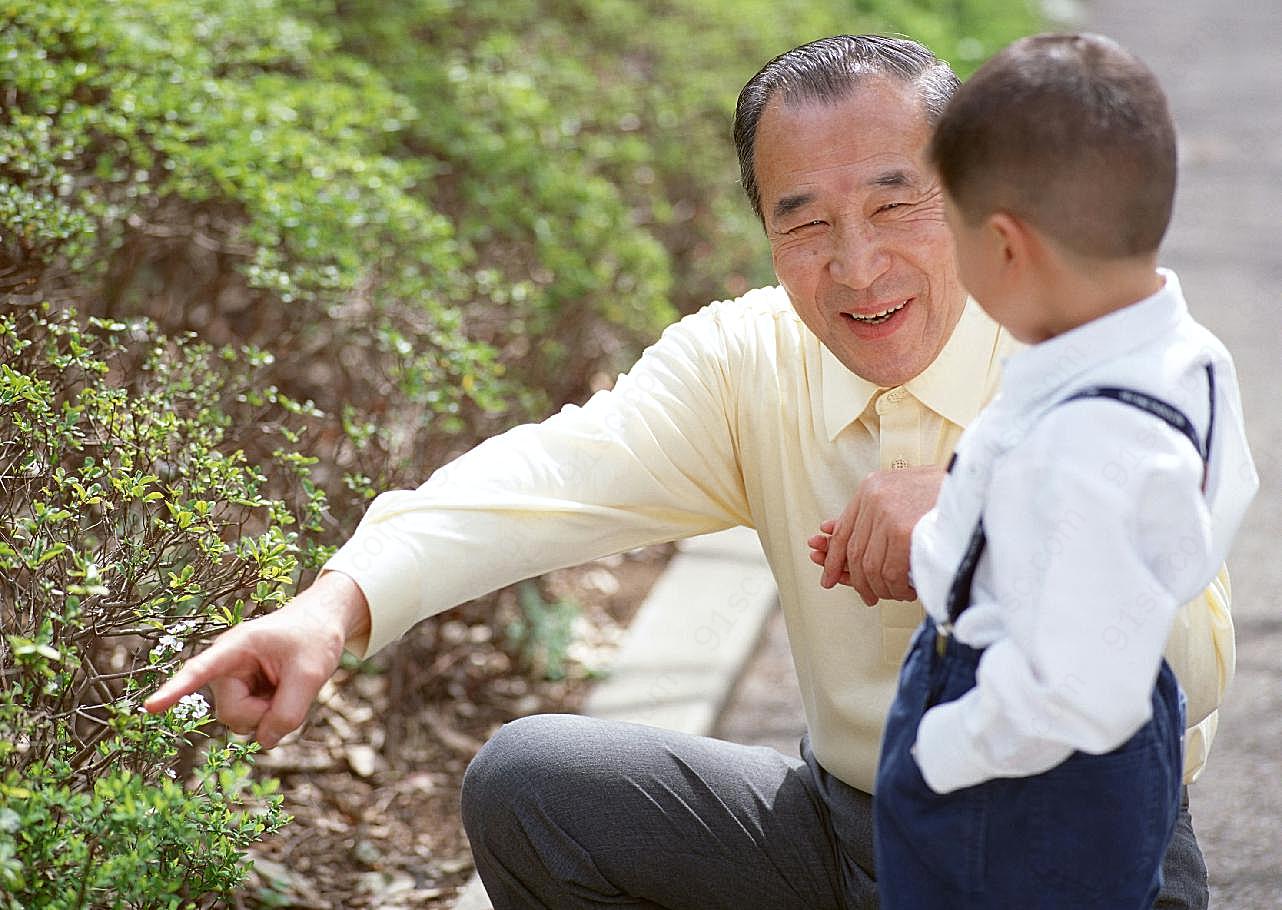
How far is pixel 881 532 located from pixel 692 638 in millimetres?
2362

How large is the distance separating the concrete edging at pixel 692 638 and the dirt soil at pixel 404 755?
0.12 meters

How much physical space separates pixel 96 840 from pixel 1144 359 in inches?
53.9

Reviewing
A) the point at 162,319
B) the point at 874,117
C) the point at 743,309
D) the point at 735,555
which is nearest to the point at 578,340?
the point at 735,555

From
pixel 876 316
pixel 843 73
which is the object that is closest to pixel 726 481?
pixel 876 316

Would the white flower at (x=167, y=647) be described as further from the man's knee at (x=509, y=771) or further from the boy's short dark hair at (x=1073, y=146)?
the boy's short dark hair at (x=1073, y=146)

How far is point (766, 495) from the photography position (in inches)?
100

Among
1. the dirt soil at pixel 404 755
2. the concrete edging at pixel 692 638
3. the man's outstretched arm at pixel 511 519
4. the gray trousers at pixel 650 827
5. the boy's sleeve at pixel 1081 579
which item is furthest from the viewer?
the concrete edging at pixel 692 638

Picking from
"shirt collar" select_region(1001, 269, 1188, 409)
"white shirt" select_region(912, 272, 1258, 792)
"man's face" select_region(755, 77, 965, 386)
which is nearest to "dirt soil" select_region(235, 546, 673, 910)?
"man's face" select_region(755, 77, 965, 386)

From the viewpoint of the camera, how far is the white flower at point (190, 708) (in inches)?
80.7

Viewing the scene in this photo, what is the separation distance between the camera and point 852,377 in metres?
2.46

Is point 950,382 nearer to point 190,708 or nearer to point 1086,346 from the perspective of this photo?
point 1086,346

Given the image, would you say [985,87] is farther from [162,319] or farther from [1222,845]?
[162,319]

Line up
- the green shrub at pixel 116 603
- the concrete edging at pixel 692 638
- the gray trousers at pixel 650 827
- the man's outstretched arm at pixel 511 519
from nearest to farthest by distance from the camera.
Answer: the green shrub at pixel 116 603 → the man's outstretched arm at pixel 511 519 → the gray trousers at pixel 650 827 → the concrete edging at pixel 692 638

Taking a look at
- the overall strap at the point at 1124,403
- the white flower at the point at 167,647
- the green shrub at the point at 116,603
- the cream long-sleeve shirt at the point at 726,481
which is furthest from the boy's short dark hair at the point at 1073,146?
the white flower at the point at 167,647
